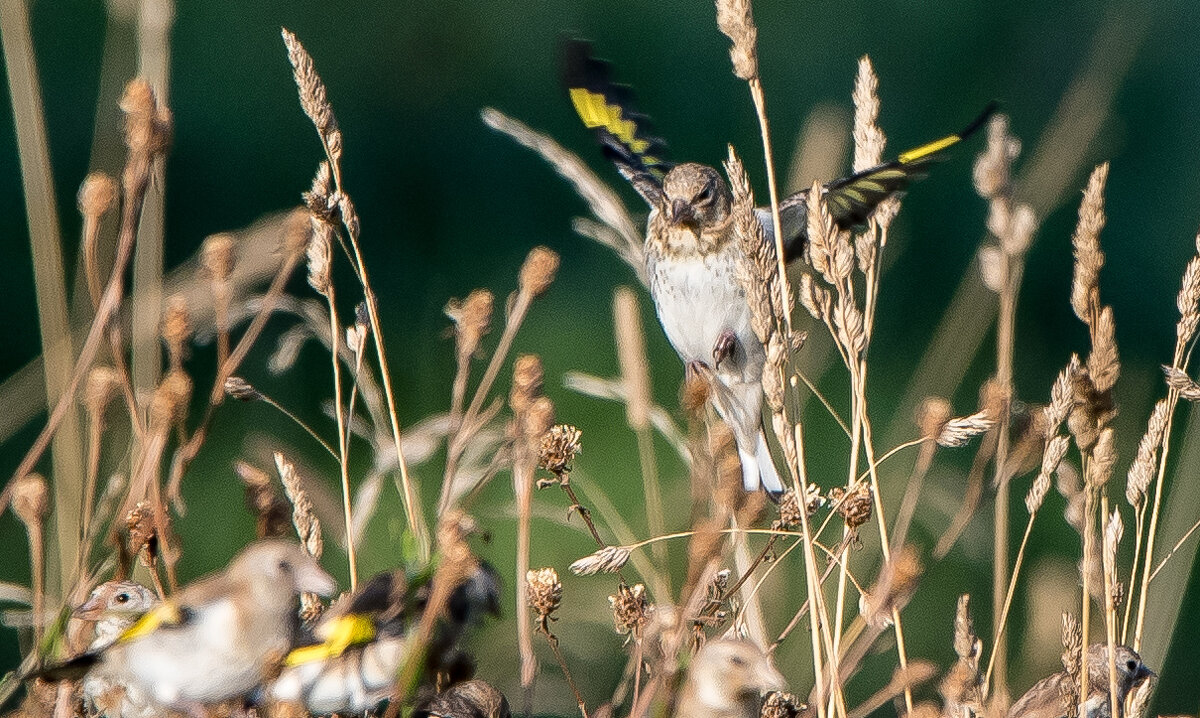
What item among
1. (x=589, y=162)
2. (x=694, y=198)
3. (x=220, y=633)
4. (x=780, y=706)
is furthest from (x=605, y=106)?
(x=589, y=162)

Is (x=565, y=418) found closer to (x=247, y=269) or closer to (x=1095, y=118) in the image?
(x=1095, y=118)

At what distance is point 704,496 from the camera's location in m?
1.47

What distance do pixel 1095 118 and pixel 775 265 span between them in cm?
153

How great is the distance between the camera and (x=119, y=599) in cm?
186

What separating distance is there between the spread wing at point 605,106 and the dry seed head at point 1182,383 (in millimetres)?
1394

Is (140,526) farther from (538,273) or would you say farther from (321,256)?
(538,273)

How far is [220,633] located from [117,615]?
0.18m

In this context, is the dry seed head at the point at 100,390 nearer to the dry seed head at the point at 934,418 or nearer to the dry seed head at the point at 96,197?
the dry seed head at the point at 96,197

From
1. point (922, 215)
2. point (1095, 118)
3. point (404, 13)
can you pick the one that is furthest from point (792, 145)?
point (1095, 118)

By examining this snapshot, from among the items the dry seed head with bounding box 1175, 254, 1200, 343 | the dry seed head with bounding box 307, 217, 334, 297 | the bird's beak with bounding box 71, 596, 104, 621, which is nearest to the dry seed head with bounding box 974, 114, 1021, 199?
the dry seed head with bounding box 1175, 254, 1200, 343

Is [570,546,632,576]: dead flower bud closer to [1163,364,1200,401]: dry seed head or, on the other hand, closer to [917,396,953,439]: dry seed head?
[917,396,953,439]: dry seed head

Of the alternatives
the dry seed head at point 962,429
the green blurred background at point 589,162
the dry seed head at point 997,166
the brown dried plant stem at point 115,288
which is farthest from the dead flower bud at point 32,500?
the green blurred background at point 589,162

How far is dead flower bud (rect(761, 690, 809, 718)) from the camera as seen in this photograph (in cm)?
176

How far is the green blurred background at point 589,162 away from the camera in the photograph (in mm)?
6168
